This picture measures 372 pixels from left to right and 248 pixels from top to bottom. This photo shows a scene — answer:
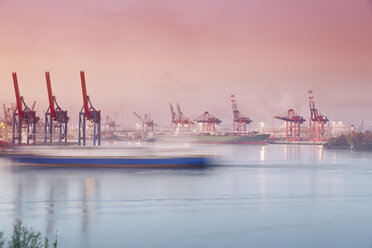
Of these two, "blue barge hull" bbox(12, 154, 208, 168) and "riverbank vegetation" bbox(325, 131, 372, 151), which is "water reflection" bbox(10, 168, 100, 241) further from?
"riverbank vegetation" bbox(325, 131, 372, 151)

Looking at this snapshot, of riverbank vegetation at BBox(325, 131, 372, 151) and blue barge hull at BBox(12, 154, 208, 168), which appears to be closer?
blue barge hull at BBox(12, 154, 208, 168)

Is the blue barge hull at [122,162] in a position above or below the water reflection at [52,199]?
above

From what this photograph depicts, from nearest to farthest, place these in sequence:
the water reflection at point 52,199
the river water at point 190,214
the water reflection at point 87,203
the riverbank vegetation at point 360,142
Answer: the river water at point 190,214 < the water reflection at point 87,203 < the water reflection at point 52,199 < the riverbank vegetation at point 360,142

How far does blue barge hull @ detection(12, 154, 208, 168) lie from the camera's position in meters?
35.0

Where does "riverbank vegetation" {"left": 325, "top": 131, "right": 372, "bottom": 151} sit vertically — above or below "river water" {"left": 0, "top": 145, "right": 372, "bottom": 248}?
above

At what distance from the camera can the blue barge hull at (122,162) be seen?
35.0 meters

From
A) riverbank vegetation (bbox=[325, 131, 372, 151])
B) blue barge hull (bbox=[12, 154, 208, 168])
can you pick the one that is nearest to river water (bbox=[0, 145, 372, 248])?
blue barge hull (bbox=[12, 154, 208, 168])

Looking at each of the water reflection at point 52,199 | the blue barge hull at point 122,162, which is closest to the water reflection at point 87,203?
the water reflection at point 52,199

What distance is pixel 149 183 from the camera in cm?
2452

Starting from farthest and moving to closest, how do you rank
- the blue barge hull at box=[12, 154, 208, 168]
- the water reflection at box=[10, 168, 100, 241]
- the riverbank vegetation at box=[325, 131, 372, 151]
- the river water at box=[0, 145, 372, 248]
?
the riverbank vegetation at box=[325, 131, 372, 151], the blue barge hull at box=[12, 154, 208, 168], the water reflection at box=[10, 168, 100, 241], the river water at box=[0, 145, 372, 248]

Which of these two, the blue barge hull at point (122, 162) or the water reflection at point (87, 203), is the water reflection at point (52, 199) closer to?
the water reflection at point (87, 203)

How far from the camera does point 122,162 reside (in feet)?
115

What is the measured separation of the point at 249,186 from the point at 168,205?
857cm

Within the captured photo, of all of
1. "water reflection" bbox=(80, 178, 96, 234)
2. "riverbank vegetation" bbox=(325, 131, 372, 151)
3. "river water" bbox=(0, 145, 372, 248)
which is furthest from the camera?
"riverbank vegetation" bbox=(325, 131, 372, 151)
